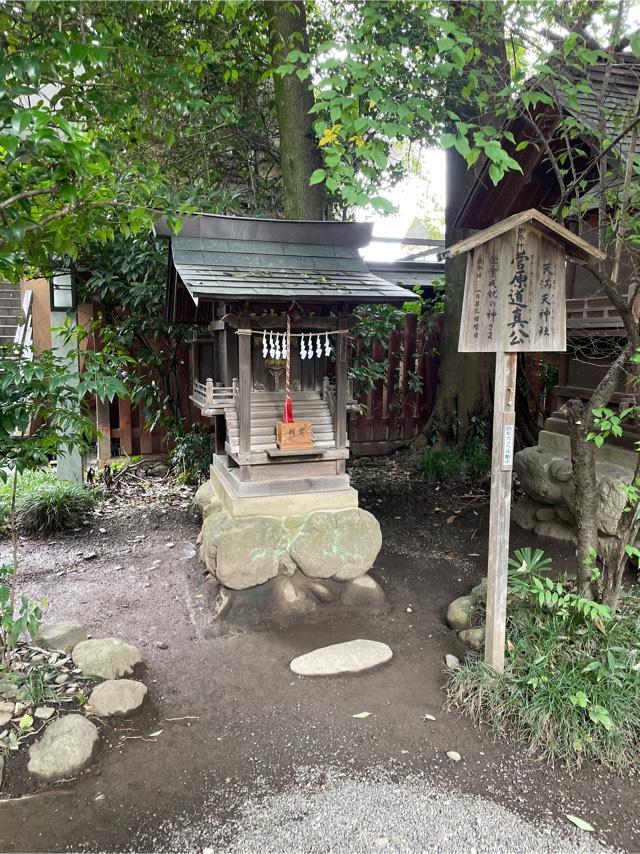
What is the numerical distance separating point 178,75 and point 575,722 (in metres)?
4.29

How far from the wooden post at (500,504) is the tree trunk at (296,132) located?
458 cm

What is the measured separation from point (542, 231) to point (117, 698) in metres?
3.59

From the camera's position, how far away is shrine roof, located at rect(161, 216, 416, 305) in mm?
4094

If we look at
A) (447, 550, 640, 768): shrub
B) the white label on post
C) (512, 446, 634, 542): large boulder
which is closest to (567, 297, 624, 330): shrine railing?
(512, 446, 634, 542): large boulder

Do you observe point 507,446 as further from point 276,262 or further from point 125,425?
point 125,425

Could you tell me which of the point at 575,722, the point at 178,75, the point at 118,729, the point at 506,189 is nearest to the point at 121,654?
the point at 118,729

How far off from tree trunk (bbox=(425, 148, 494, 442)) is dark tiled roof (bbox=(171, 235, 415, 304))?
317 cm

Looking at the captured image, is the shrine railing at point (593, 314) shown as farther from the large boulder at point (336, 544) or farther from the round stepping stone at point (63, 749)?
the round stepping stone at point (63, 749)

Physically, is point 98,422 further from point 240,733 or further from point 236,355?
point 240,733

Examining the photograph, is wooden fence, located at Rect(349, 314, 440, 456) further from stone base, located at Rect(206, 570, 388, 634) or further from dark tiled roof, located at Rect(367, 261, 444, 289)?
stone base, located at Rect(206, 570, 388, 634)

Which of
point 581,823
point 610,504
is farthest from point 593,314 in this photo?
point 581,823

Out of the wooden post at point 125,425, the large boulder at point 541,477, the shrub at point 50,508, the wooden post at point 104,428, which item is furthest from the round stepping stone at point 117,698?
the wooden post at point 125,425

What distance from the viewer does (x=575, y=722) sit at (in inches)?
114

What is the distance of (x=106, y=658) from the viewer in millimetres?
3451
